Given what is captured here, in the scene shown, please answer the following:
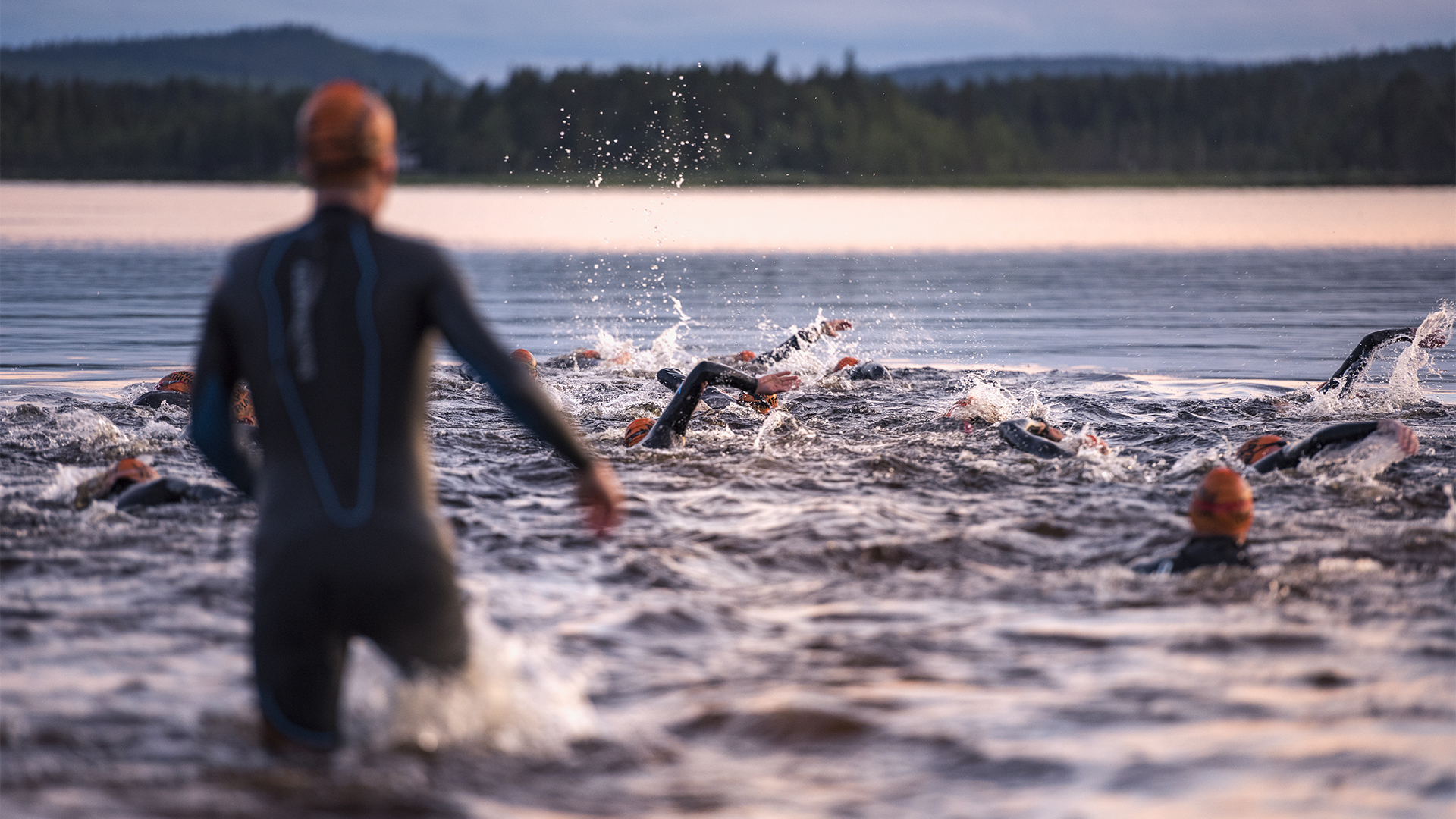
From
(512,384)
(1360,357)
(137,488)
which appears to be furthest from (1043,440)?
(512,384)

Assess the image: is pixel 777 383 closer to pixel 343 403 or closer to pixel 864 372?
pixel 343 403

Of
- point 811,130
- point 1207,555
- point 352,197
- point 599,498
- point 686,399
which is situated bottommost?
point 1207,555

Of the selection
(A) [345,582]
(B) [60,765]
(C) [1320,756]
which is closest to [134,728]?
(B) [60,765]

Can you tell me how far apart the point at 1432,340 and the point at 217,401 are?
10.3 metres

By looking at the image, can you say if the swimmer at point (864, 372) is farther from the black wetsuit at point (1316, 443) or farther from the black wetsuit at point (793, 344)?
the black wetsuit at point (1316, 443)

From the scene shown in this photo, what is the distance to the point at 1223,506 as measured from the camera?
6.33 m

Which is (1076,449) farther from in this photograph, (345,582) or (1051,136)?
(1051,136)

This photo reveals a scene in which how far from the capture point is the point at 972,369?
1722 cm

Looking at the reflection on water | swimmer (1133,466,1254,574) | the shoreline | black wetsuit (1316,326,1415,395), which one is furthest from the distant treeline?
swimmer (1133,466,1254,574)

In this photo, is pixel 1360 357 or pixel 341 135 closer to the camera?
pixel 341 135

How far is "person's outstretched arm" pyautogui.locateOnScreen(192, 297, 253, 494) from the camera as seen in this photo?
3.79 metres

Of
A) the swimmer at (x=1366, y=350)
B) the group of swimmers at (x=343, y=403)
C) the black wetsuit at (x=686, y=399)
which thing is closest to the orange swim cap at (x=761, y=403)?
the black wetsuit at (x=686, y=399)

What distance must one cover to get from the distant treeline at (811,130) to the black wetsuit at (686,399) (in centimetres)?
13189

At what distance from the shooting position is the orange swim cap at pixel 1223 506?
6.31 meters
